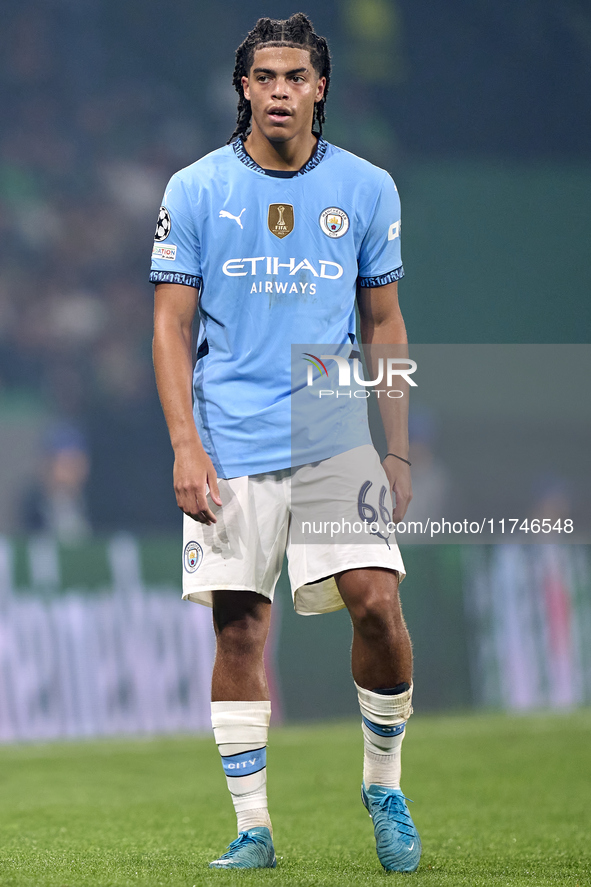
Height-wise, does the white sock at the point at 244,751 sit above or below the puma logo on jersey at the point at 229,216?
below

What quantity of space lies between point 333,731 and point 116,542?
5.44 ft

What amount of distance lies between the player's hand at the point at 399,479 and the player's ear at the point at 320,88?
3.11 ft

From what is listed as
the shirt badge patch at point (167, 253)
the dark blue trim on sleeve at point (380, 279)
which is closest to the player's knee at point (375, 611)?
the dark blue trim on sleeve at point (380, 279)

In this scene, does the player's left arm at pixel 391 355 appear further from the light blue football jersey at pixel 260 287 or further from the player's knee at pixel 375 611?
the player's knee at pixel 375 611

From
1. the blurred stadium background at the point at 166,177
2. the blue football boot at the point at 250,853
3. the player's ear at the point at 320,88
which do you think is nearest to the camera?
the blue football boot at the point at 250,853

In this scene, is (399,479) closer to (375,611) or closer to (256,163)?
(375,611)

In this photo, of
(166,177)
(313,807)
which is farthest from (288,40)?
(166,177)

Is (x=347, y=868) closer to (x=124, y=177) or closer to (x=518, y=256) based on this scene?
(x=518, y=256)

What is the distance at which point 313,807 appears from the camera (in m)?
4.36

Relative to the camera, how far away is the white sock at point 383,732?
2.85 m

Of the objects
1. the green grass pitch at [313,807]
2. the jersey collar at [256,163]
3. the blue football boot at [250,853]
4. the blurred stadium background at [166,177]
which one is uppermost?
the blurred stadium background at [166,177]

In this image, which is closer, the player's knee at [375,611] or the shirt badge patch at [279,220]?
the player's knee at [375,611]

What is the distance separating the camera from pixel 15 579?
683cm

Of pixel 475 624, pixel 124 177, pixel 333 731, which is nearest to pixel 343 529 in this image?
pixel 333 731
